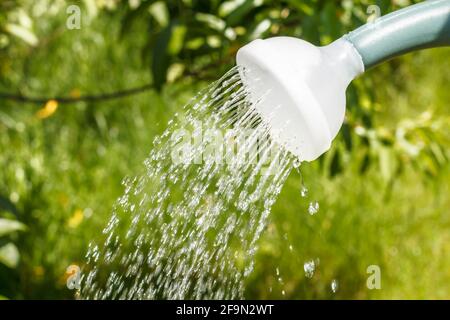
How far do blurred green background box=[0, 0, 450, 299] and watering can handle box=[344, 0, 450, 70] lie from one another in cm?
67

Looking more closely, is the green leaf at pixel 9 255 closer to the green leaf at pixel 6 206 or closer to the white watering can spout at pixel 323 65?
the green leaf at pixel 6 206

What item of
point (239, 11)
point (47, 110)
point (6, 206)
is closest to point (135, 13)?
point (239, 11)

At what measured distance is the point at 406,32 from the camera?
86cm

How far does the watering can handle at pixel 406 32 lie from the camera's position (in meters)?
0.86

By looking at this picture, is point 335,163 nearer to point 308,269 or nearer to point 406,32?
point 308,269

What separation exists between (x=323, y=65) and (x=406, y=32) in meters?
0.10

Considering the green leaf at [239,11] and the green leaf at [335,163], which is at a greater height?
the green leaf at [239,11]

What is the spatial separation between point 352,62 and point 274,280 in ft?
5.35

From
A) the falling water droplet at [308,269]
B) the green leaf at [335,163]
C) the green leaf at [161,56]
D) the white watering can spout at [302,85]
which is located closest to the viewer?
the white watering can spout at [302,85]

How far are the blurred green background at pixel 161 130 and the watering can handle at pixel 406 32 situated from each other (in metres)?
0.67

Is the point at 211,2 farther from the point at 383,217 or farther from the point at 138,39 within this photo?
the point at 138,39

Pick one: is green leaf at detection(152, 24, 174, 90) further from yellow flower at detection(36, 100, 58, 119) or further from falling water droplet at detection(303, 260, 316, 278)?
yellow flower at detection(36, 100, 58, 119)

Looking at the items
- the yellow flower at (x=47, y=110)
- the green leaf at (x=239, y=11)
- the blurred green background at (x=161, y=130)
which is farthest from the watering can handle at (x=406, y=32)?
the yellow flower at (x=47, y=110)

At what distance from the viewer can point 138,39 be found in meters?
3.39
